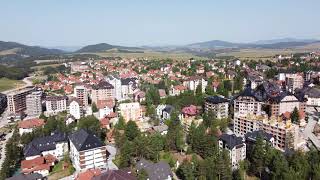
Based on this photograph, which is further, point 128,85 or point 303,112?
point 128,85

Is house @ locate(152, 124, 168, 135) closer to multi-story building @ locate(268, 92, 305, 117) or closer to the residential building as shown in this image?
multi-story building @ locate(268, 92, 305, 117)

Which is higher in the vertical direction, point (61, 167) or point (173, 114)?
point (173, 114)

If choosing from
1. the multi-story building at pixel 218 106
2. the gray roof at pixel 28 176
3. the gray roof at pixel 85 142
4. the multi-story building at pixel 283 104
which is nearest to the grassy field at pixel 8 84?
the gray roof at pixel 85 142

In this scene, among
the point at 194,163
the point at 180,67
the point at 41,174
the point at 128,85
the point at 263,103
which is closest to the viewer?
the point at 194,163

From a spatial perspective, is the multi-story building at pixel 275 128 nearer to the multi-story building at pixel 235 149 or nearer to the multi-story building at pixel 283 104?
the multi-story building at pixel 235 149

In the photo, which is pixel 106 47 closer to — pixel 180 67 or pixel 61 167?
pixel 180 67

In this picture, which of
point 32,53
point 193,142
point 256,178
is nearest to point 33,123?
point 193,142

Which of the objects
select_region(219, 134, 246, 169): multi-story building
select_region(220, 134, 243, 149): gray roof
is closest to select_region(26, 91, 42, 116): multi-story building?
select_region(220, 134, 243, 149): gray roof
